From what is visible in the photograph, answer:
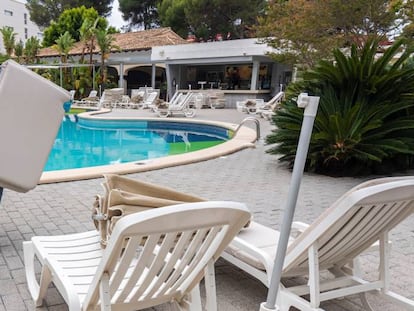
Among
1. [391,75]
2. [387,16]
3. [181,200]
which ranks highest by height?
[387,16]

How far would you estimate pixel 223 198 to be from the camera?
16.4 ft

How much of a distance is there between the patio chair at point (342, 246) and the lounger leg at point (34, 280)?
1117 millimetres

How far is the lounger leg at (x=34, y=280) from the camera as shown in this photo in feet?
7.27

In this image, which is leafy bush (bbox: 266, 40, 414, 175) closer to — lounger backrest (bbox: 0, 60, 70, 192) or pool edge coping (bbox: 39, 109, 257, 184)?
pool edge coping (bbox: 39, 109, 257, 184)

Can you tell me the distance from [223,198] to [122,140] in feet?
27.7

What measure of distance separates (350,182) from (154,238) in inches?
201

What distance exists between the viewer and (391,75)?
593 cm

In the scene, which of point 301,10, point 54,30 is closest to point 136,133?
point 301,10

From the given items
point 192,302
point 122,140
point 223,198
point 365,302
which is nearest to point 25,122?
point 192,302

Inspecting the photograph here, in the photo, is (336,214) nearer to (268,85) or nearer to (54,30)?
(268,85)

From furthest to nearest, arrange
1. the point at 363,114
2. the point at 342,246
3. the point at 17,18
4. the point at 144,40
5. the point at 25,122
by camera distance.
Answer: the point at 17,18 → the point at 144,40 → the point at 363,114 → the point at 25,122 → the point at 342,246

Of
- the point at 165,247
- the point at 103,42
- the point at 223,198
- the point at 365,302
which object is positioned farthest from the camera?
the point at 103,42

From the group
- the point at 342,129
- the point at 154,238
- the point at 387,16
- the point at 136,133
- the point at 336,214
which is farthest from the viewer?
the point at 136,133

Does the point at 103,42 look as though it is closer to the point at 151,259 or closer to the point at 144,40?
the point at 144,40
